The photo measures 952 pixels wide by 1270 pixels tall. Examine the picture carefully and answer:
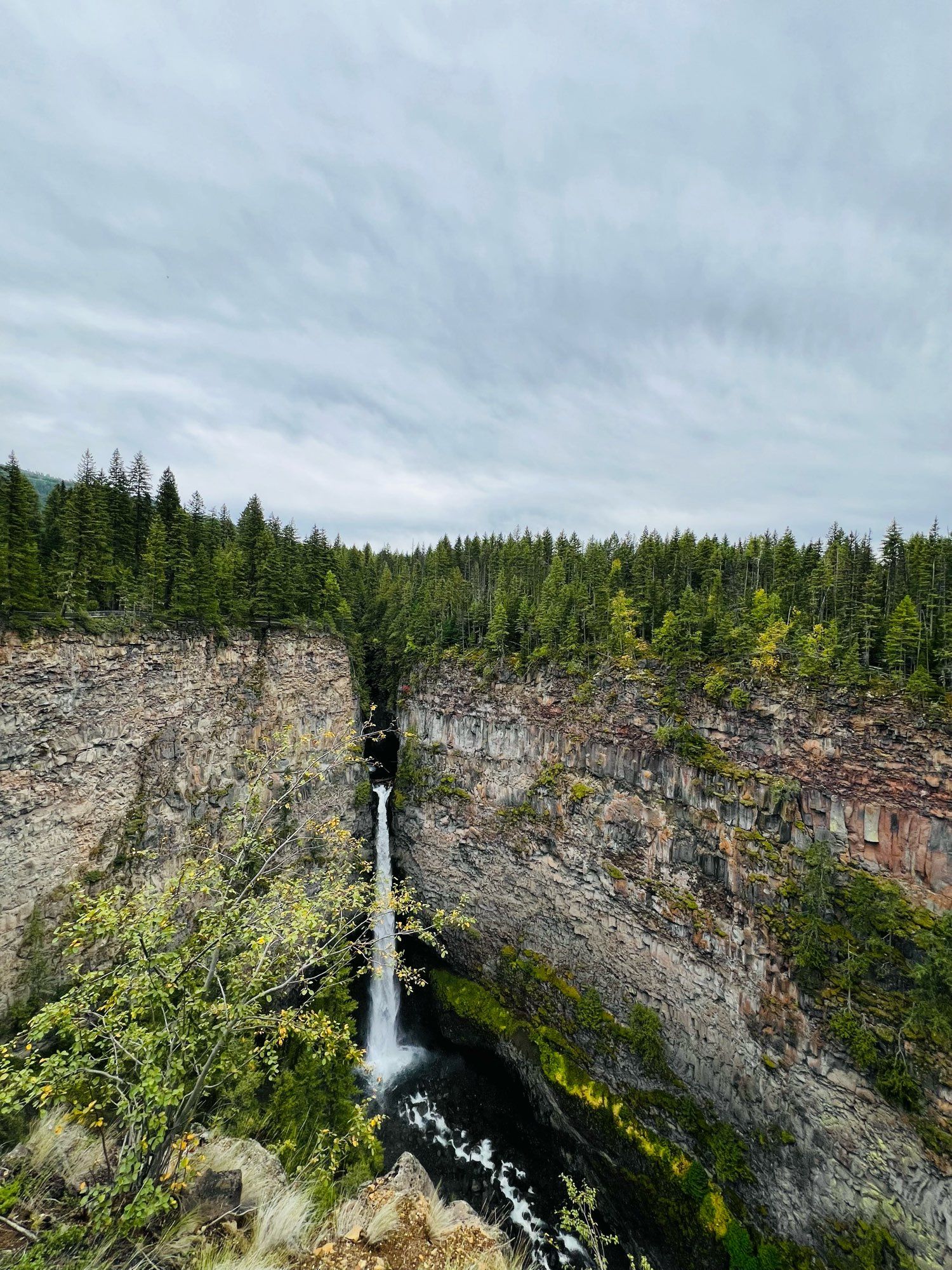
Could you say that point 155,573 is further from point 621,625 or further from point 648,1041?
point 648,1041

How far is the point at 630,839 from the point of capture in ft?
81.7

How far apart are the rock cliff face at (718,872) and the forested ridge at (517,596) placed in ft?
9.55

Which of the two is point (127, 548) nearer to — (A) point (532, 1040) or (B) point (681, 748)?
(B) point (681, 748)

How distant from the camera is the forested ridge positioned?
2112 centimetres

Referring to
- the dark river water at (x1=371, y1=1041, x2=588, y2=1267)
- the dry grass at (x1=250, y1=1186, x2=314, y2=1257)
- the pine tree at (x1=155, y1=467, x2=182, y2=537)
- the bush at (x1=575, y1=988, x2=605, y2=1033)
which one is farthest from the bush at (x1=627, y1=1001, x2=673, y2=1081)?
the pine tree at (x1=155, y1=467, x2=182, y2=537)

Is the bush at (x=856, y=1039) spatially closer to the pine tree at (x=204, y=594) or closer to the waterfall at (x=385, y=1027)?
the waterfall at (x=385, y=1027)

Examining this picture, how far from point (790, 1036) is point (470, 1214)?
51.5 feet

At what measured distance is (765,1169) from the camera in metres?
17.9

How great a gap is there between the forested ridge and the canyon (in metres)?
1.80

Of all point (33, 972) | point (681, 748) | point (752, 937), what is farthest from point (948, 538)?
point (33, 972)

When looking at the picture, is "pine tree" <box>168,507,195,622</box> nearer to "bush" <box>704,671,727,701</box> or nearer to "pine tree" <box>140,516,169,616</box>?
"pine tree" <box>140,516,169,616</box>

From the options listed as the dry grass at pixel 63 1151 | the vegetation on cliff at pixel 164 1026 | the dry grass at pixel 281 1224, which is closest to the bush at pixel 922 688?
the vegetation on cliff at pixel 164 1026

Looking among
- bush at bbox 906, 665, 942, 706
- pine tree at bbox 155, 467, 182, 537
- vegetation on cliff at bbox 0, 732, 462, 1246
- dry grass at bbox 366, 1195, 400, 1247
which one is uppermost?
pine tree at bbox 155, 467, 182, 537

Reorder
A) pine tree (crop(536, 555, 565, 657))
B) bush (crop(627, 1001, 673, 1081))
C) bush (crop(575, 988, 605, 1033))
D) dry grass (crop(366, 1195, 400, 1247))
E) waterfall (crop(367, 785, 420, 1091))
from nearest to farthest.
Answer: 1. dry grass (crop(366, 1195, 400, 1247))
2. bush (crop(627, 1001, 673, 1081))
3. bush (crop(575, 988, 605, 1033))
4. waterfall (crop(367, 785, 420, 1091))
5. pine tree (crop(536, 555, 565, 657))
